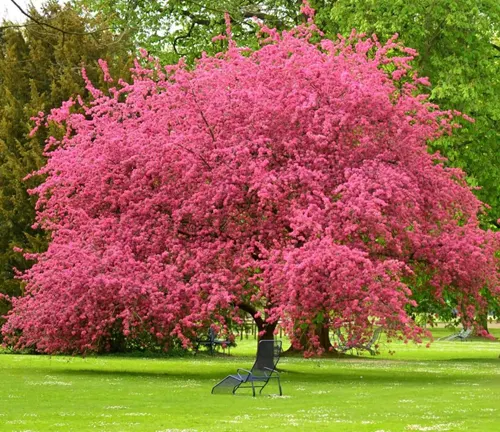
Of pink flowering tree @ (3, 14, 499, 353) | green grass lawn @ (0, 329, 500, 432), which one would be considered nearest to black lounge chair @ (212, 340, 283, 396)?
green grass lawn @ (0, 329, 500, 432)

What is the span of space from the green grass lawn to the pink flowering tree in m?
1.40

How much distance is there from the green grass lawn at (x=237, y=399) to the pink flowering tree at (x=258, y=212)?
55.1 inches

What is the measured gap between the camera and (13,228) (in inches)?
1526

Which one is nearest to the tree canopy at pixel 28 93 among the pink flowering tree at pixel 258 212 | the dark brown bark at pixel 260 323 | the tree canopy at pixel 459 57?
the tree canopy at pixel 459 57

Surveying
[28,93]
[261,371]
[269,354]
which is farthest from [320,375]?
[28,93]

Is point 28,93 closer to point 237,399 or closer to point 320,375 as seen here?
point 320,375

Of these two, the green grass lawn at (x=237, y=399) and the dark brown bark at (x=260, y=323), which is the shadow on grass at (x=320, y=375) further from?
the dark brown bark at (x=260, y=323)

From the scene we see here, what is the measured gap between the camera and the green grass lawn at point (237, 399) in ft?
49.0

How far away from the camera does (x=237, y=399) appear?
19609mm

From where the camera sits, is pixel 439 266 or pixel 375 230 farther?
pixel 439 266

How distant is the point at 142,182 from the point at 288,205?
3.68 metres

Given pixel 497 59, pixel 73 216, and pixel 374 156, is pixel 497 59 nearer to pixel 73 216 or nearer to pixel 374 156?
pixel 374 156

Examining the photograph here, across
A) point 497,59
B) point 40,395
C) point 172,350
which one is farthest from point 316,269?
point 497,59

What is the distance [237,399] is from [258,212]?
769 centimetres
